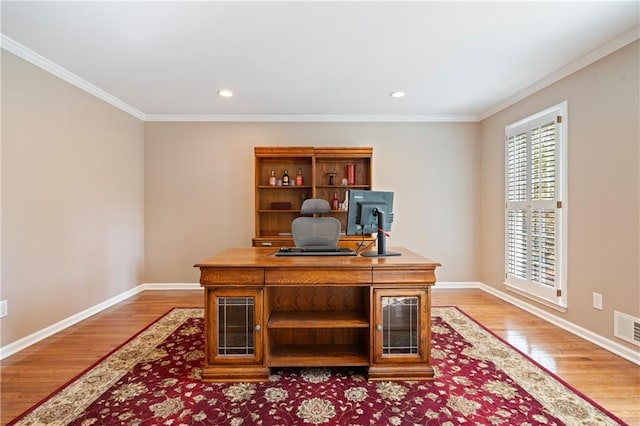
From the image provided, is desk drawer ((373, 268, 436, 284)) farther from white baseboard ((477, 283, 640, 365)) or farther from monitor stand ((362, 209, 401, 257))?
white baseboard ((477, 283, 640, 365))

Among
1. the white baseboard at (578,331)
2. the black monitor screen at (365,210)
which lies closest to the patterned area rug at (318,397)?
the white baseboard at (578,331)

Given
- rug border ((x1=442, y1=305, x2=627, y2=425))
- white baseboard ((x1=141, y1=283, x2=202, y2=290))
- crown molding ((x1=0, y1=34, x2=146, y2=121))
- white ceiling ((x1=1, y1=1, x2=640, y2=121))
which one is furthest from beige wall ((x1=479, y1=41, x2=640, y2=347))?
crown molding ((x1=0, y1=34, x2=146, y2=121))

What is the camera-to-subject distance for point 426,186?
468 centimetres

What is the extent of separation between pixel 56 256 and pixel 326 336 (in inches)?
108

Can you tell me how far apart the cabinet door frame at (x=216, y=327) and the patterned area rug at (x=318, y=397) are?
15cm

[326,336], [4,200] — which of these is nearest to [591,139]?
[326,336]

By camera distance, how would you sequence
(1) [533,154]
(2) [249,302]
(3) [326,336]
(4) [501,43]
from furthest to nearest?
1. (1) [533,154]
2. (4) [501,43]
3. (3) [326,336]
4. (2) [249,302]

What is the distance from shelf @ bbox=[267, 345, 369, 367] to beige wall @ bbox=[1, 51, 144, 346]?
227 centimetres

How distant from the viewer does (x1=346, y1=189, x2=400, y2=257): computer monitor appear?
2.49m

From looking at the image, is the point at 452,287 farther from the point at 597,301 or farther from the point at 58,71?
the point at 58,71

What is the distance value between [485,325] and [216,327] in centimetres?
265

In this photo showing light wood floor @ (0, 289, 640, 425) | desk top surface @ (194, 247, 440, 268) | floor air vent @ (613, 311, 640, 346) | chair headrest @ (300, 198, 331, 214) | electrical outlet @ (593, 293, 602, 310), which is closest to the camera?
light wood floor @ (0, 289, 640, 425)

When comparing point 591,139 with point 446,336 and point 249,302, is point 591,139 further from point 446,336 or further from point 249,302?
point 249,302

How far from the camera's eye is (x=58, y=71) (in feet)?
9.99
